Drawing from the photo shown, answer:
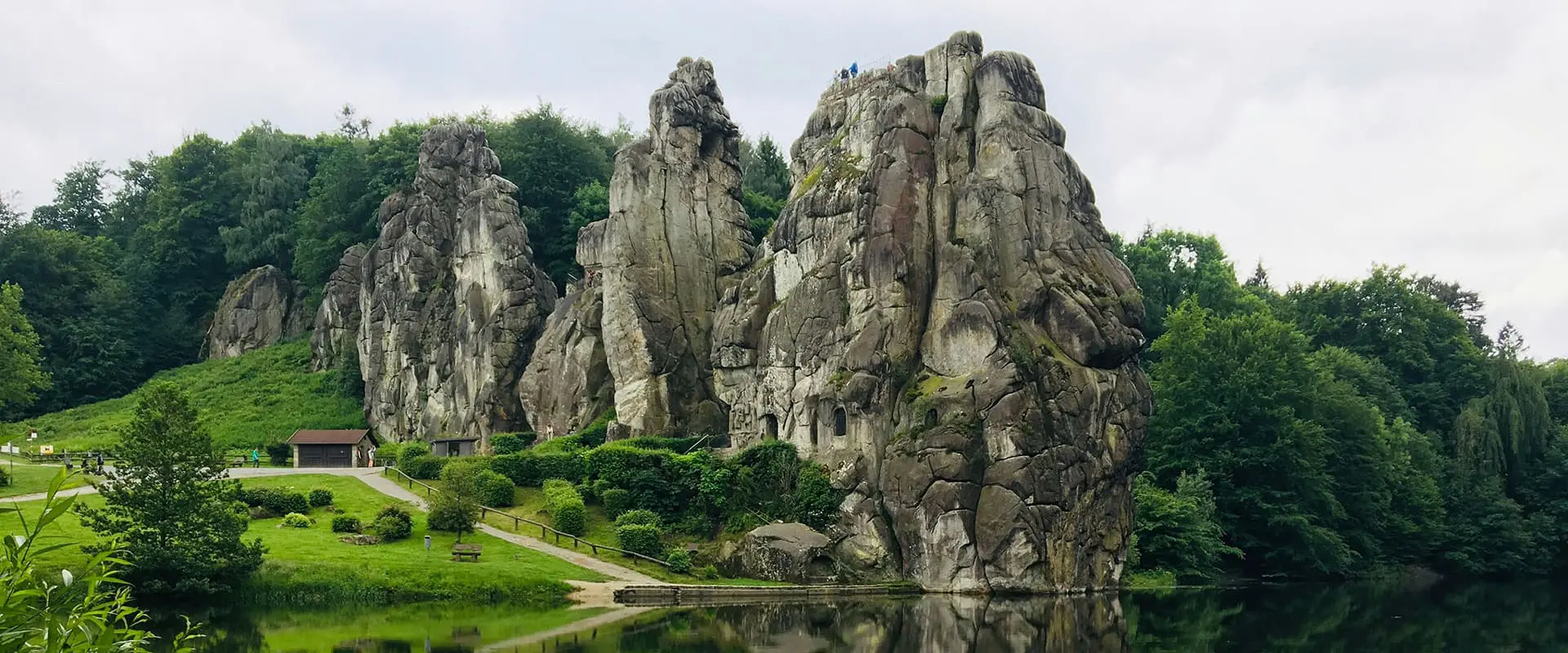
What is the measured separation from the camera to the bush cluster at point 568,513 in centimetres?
5362

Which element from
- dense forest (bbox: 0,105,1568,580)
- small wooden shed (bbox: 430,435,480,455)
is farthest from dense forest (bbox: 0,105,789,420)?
small wooden shed (bbox: 430,435,480,455)

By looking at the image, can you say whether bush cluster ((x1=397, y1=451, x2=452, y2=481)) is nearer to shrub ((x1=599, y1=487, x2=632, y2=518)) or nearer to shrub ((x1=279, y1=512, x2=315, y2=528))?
shrub ((x1=279, y1=512, x2=315, y2=528))

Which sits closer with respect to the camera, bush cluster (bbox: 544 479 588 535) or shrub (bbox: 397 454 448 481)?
bush cluster (bbox: 544 479 588 535)

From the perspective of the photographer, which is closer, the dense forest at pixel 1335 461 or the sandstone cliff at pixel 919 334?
the sandstone cliff at pixel 919 334

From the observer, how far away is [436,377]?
7800 centimetres

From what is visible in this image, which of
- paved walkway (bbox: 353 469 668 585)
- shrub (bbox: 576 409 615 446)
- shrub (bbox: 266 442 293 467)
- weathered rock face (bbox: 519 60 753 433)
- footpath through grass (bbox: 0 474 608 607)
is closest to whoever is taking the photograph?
footpath through grass (bbox: 0 474 608 607)

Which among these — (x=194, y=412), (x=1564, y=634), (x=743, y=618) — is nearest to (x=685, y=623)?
(x=743, y=618)

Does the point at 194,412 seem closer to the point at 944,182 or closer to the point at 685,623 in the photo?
the point at 685,623

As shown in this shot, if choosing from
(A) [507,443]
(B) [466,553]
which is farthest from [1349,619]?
(A) [507,443]

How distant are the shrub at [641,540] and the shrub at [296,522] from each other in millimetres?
13878

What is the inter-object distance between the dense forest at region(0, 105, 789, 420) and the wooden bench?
34924 mm

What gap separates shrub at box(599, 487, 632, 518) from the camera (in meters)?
55.4

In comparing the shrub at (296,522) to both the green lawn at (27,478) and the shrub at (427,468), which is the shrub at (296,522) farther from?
the shrub at (427,468)

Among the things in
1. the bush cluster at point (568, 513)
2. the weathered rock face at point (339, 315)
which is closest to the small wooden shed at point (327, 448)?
the weathered rock face at point (339, 315)
